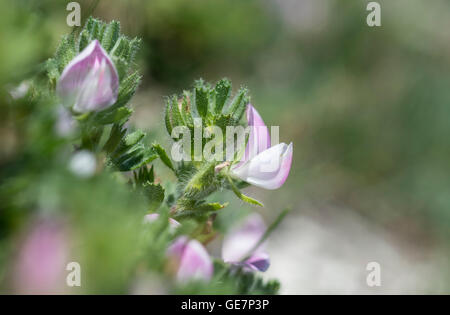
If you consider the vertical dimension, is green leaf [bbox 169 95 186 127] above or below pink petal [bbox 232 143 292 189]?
above

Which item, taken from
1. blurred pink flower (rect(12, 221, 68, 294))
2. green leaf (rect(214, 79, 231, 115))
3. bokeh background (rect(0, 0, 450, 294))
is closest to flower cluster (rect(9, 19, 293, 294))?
green leaf (rect(214, 79, 231, 115))

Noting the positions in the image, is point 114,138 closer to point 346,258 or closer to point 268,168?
point 268,168

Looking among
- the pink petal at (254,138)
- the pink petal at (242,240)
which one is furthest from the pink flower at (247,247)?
the pink petal at (254,138)

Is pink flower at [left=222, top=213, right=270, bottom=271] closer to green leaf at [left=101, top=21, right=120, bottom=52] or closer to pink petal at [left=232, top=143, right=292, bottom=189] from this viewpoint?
pink petal at [left=232, top=143, right=292, bottom=189]

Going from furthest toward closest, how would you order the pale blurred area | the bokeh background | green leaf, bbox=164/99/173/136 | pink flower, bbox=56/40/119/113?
the bokeh background < the pale blurred area < green leaf, bbox=164/99/173/136 < pink flower, bbox=56/40/119/113

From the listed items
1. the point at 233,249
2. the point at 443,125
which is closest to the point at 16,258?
the point at 233,249

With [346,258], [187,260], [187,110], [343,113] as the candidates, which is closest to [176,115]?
[187,110]
